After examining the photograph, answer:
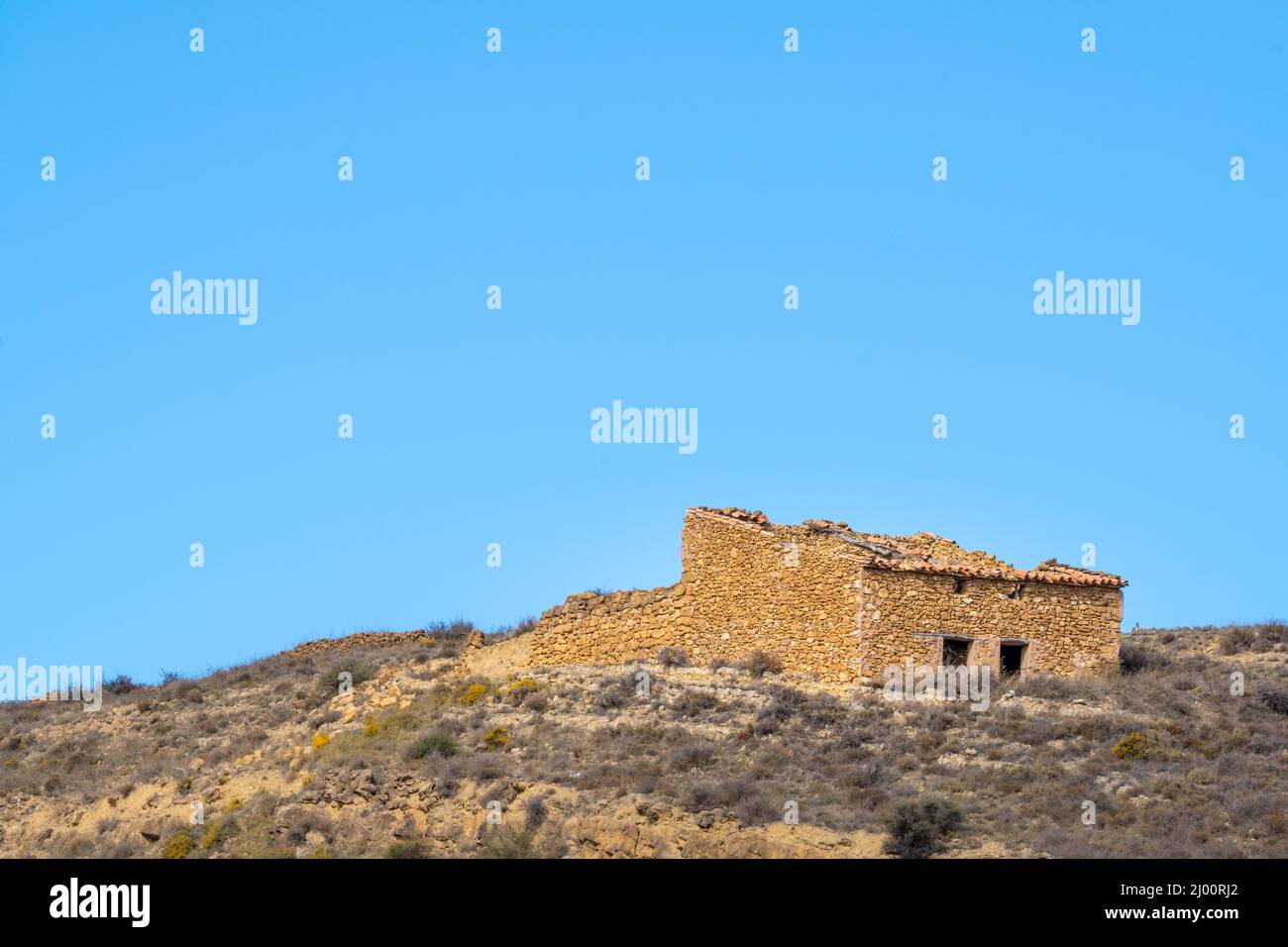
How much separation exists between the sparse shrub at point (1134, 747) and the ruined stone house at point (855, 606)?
496cm

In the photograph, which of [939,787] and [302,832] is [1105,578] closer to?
[939,787]

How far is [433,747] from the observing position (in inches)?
1216

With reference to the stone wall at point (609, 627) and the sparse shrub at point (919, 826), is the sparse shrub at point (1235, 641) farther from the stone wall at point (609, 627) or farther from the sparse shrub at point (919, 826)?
the sparse shrub at point (919, 826)

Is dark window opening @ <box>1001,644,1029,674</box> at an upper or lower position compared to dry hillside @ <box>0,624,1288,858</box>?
upper

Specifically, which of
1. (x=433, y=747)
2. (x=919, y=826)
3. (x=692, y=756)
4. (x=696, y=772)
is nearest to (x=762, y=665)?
(x=692, y=756)

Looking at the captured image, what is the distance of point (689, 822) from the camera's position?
85.9 ft

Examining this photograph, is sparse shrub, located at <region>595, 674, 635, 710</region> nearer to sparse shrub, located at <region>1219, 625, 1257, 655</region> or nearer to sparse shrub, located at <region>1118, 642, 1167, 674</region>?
sparse shrub, located at <region>1118, 642, 1167, 674</region>

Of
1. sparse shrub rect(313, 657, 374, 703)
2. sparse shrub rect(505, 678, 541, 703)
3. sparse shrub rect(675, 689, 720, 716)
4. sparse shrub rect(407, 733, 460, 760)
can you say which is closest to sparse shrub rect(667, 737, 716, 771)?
sparse shrub rect(675, 689, 720, 716)

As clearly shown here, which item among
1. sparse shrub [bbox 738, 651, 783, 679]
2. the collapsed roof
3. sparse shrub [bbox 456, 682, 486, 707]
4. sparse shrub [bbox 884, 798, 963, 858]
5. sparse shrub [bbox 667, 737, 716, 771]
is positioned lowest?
sparse shrub [bbox 884, 798, 963, 858]

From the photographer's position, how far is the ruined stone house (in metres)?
33.3

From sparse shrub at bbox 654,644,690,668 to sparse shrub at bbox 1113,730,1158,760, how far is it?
10.0 metres

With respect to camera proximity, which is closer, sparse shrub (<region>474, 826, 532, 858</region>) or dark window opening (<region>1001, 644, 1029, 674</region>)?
sparse shrub (<region>474, 826, 532, 858</region>)

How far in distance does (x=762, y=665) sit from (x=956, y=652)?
4.20m
